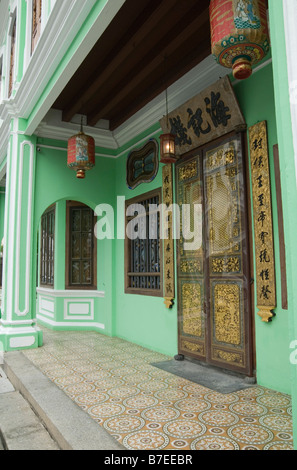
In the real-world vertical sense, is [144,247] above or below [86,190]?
below

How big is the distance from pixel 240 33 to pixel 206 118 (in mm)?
1540

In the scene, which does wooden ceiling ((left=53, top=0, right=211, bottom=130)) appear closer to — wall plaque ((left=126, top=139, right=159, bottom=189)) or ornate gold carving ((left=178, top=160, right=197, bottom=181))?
wall plaque ((left=126, top=139, right=159, bottom=189))

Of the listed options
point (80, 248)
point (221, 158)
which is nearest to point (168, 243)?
point (221, 158)

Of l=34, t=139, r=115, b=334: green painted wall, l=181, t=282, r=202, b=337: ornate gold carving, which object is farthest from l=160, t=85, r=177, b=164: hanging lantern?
l=34, t=139, r=115, b=334: green painted wall

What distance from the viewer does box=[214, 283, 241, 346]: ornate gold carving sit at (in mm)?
3479

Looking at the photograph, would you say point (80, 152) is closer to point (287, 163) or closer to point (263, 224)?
point (263, 224)

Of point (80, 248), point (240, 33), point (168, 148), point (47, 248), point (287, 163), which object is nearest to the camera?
point (287, 163)

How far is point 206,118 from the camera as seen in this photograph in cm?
380
